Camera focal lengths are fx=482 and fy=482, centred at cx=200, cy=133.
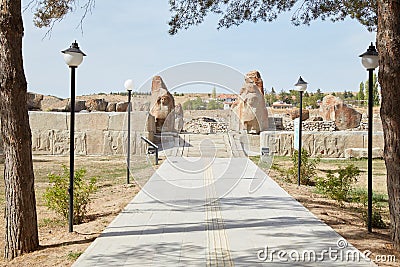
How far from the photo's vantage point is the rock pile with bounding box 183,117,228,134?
2455 cm

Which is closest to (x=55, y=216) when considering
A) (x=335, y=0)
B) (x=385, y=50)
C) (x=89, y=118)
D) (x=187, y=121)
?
(x=385, y=50)

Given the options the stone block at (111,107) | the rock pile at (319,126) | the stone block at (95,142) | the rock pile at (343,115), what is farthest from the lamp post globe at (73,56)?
the rock pile at (343,115)

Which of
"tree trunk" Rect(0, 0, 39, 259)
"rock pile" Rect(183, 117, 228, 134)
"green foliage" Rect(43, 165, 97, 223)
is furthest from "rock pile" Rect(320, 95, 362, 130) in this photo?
"tree trunk" Rect(0, 0, 39, 259)

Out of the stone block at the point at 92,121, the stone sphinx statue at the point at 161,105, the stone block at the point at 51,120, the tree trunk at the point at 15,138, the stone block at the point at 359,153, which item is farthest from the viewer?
the stone sphinx statue at the point at 161,105

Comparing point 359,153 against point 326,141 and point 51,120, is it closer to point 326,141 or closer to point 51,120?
point 326,141

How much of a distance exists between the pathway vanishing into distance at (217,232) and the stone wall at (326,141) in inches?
265

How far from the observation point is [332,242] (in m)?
5.20

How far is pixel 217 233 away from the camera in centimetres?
558

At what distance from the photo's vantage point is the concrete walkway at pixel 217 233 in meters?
4.57

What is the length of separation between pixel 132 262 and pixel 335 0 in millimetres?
5660

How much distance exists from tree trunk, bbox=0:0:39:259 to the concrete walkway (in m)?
0.75

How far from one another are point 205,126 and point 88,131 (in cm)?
954

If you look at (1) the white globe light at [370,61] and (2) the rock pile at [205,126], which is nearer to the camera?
(1) the white globe light at [370,61]

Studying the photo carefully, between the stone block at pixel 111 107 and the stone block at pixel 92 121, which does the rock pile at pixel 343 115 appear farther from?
the stone block at pixel 92 121
